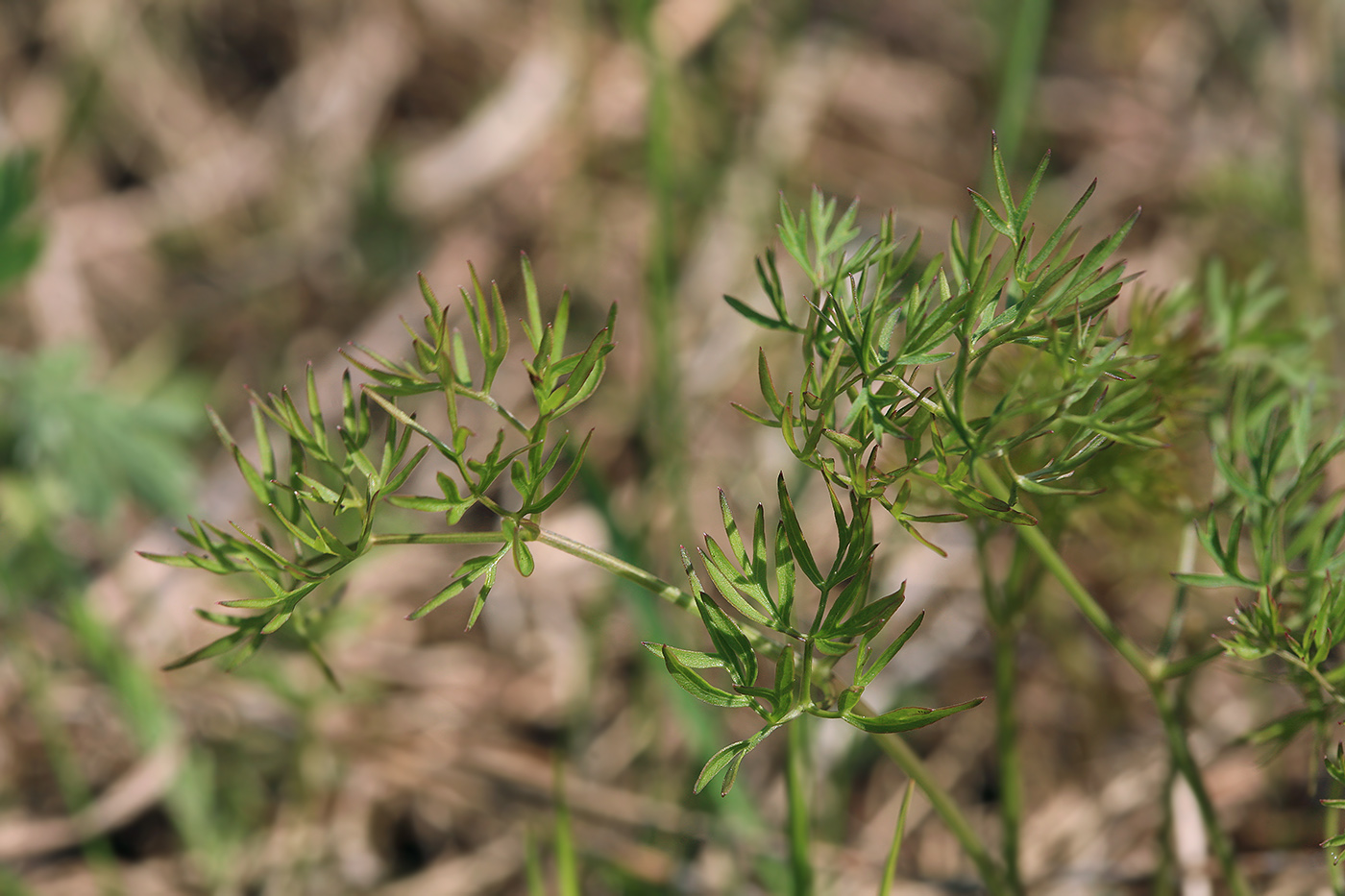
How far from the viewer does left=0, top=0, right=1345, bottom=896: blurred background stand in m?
2.10

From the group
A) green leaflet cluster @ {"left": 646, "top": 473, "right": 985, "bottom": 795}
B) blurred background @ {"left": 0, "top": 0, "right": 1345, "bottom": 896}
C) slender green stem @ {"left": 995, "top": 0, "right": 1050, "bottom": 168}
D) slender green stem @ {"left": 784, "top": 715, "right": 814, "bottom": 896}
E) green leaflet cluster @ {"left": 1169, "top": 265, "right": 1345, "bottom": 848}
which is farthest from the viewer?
slender green stem @ {"left": 995, "top": 0, "right": 1050, "bottom": 168}

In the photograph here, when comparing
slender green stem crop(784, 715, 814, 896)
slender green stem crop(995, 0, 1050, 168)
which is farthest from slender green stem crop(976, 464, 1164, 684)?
slender green stem crop(995, 0, 1050, 168)

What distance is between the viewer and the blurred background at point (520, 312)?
2.10 metres

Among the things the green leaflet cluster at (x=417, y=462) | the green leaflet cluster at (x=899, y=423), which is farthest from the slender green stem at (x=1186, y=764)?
the green leaflet cluster at (x=417, y=462)

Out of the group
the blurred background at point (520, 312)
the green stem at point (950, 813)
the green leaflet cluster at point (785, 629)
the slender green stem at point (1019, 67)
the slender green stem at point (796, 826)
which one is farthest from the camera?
the slender green stem at point (1019, 67)

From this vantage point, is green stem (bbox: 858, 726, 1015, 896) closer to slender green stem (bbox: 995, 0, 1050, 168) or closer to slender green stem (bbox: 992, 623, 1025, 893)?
slender green stem (bbox: 992, 623, 1025, 893)

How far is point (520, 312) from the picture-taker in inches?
123

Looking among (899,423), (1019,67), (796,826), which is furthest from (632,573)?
(1019,67)

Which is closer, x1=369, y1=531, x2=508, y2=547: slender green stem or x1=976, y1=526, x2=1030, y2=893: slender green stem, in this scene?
x1=369, y1=531, x2=508, y2=547: slender green stem

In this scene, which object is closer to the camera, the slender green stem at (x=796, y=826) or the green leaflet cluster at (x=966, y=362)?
the green leaflet cluster at (x=966, y=362)

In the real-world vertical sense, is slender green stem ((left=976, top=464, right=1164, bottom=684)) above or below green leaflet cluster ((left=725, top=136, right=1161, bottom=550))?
below

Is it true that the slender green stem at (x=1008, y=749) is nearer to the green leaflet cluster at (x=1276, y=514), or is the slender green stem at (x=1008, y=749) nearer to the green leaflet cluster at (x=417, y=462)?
the green leaflet cluster at (x=1276, y=514)

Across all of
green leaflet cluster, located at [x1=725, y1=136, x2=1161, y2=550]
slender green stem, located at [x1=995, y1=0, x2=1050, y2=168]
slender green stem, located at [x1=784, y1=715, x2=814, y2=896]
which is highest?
slender green stem, located at [x1=995, y1=0, x2=1050, y2=168]

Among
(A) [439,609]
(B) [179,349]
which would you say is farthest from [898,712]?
(B) [179,349]
